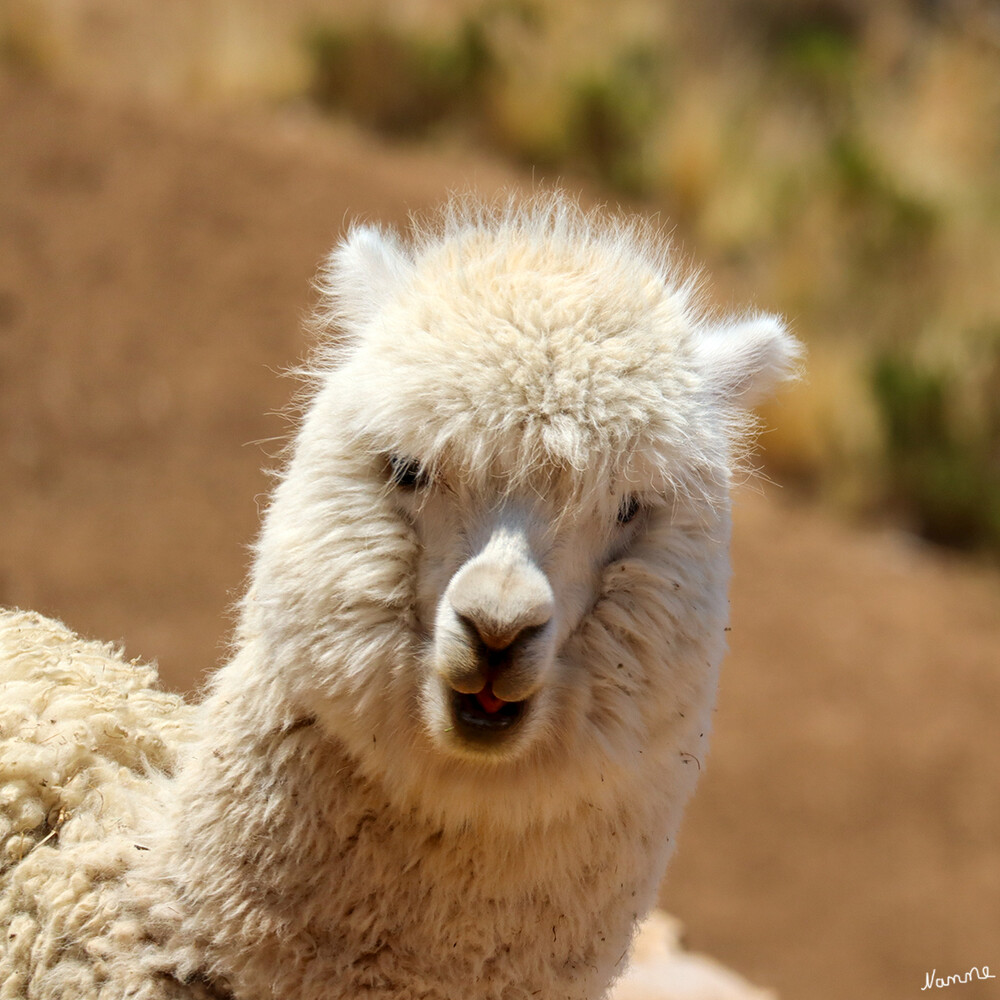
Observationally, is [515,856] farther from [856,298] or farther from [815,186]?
[815,186]

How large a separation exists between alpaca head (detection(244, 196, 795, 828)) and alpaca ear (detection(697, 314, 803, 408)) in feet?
0.47

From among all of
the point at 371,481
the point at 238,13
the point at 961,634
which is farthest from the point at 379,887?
the point at 238,13

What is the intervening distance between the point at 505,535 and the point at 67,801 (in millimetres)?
1039

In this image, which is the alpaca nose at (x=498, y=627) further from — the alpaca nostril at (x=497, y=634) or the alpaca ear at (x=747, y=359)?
the alpaca ear at (x=747, y=359)

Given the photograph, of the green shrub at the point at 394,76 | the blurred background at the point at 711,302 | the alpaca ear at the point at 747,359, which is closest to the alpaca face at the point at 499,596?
the alpaca ear at the point at 747,359

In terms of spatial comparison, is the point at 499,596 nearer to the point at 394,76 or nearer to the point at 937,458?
the point at 937,458

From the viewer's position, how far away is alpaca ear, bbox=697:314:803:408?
2328mm

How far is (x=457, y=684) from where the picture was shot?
1894 millimetres

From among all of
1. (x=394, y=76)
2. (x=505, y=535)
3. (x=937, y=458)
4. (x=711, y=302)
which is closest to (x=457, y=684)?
(x=505, y=535)

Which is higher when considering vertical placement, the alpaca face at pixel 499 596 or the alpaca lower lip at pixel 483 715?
the alpaca face at pixel 499 596

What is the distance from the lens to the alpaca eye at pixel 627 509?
2.11 m

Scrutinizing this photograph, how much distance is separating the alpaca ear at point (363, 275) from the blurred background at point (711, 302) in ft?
11.1

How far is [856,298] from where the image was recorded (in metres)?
12.1

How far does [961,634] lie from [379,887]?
8.37 meters
